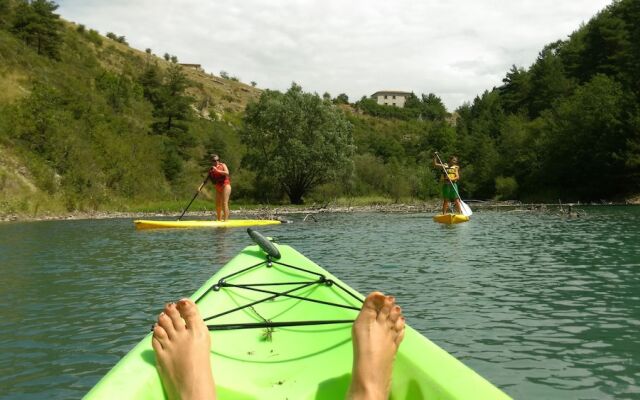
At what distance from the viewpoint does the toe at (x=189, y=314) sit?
3051mm

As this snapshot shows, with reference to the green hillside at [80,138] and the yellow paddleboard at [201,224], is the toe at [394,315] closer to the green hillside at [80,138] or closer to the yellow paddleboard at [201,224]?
the yellow paddleboard at [201,224]

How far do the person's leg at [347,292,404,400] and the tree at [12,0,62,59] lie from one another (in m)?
45.5

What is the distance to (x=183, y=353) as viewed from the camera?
2781 millimetres

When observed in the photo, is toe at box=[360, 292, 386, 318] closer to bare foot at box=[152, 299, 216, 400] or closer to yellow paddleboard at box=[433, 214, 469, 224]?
bare foot at box=[152, 299, 216, 400]

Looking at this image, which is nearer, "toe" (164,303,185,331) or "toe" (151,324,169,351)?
"toe" (151,324,169,351)

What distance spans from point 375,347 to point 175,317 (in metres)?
1.07

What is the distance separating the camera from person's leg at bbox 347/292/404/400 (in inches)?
103

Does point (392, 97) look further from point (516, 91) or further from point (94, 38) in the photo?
point (94, 38)

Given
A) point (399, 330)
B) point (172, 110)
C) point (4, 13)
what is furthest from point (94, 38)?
point (399, 330)

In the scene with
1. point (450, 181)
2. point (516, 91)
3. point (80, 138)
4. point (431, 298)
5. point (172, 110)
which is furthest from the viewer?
point (516, 91)

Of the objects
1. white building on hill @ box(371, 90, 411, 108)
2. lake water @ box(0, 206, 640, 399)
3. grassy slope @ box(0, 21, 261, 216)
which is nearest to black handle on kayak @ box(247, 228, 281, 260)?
lake water @ box(0, 206, 640, 399)

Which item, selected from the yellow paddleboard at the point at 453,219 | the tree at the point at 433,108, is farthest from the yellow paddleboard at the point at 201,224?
the tree at the point at 433,108

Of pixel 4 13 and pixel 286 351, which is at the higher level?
pixel 4 13

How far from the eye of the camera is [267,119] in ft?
140
